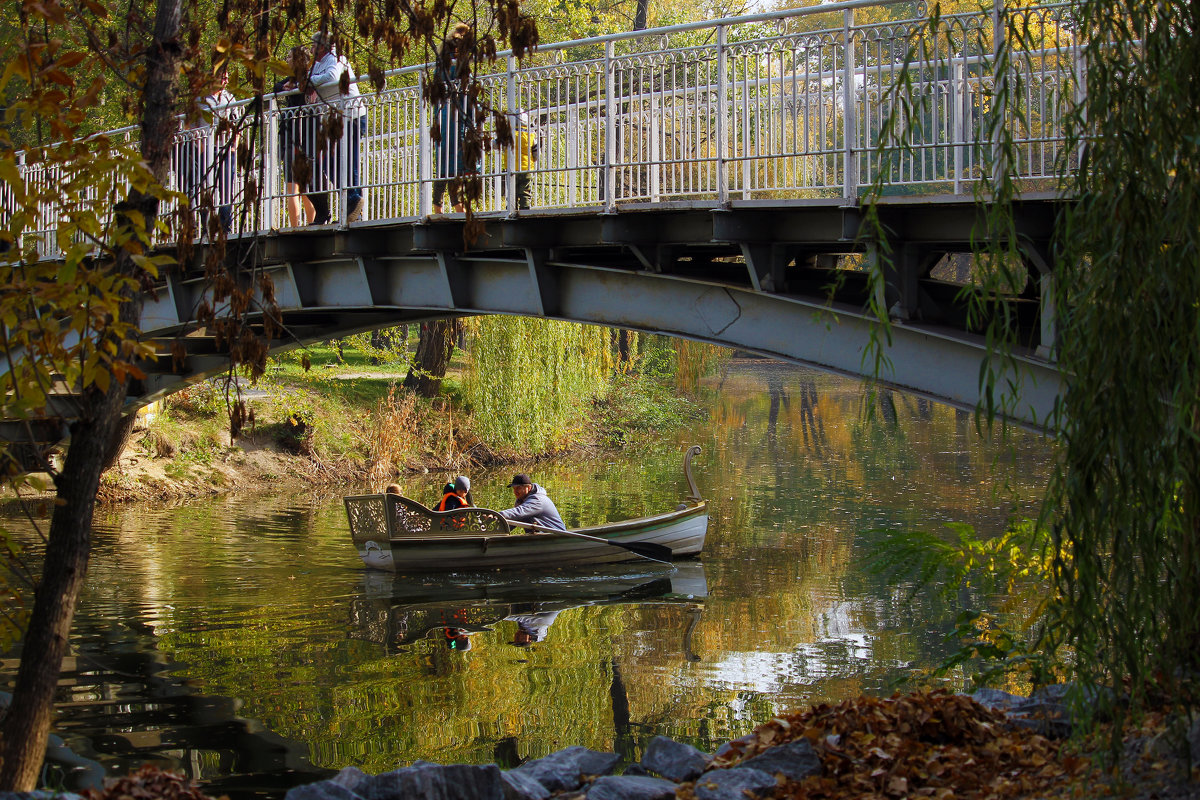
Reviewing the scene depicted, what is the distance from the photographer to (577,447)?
2559cm

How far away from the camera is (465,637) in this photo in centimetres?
1089

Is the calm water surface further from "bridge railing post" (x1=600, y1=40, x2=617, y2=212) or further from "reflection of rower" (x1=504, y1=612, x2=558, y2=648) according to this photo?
"bridge railing post" (x1=600, y1=40, x2=617, y2=212)

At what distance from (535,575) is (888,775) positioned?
29.7 ft

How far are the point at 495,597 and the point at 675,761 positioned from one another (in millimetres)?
6751

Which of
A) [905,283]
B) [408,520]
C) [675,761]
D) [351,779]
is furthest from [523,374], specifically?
[351,779]

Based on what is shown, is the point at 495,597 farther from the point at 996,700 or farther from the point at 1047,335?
the point at 1047,335

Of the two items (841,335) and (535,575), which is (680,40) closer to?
(535,575)

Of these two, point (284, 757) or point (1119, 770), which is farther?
point (284, 757)

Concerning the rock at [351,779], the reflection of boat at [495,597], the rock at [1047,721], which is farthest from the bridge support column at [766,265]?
the rock at [351,779]

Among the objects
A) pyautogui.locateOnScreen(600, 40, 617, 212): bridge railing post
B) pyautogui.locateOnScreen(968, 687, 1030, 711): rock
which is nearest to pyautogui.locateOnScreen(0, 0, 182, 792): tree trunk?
pyautogui.locateOnScreen(600, 40, 617, 212): bridge railing post

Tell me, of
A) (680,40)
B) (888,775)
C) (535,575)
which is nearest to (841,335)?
(888,775)

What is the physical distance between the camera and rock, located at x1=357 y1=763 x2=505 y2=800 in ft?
18.0

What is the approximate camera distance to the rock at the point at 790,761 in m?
5.36

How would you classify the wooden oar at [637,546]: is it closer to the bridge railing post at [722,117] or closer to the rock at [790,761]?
the bridge railing post at [722,117]
